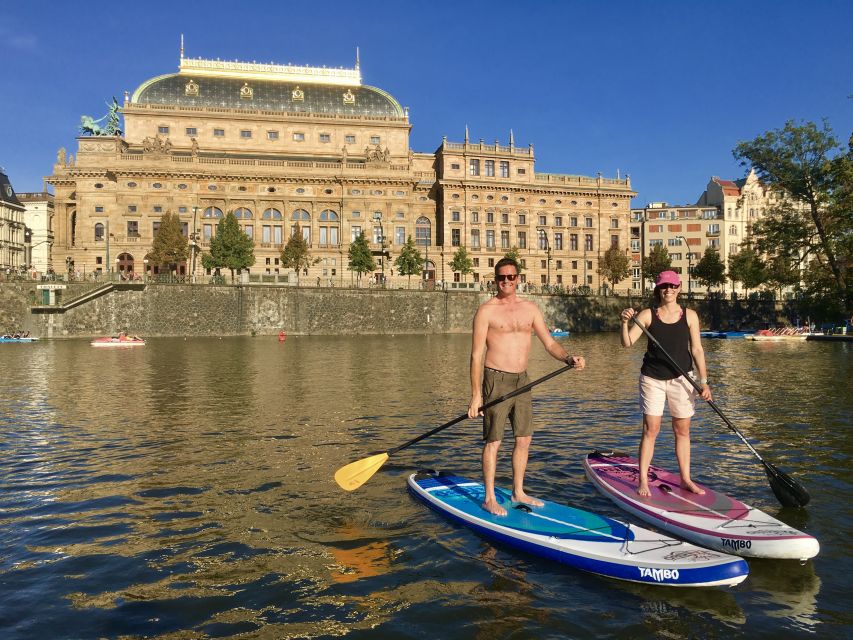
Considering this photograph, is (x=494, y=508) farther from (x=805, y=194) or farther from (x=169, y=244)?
(x=169, y=244)

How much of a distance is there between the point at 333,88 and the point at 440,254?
2601 centimetres

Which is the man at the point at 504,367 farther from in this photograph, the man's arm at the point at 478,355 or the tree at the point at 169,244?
the tree at the point at 169,244

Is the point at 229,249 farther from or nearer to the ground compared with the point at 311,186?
nearer to the ground

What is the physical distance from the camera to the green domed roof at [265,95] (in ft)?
252

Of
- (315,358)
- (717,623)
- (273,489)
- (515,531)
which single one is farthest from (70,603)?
(315,358)

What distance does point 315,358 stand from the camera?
31094mm

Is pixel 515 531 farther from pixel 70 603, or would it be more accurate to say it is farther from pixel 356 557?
pixel 70 603

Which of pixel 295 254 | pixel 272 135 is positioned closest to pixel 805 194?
pixel 295 254

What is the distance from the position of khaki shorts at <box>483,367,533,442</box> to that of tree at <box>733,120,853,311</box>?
40.0m

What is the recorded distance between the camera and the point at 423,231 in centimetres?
8031

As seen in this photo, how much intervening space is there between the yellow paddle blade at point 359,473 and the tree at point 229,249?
57.7 m

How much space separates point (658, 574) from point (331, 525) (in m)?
3.42

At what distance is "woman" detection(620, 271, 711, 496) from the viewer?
713 centimetres

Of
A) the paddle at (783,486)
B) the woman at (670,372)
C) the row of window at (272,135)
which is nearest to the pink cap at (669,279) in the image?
the woman at (670,372)
